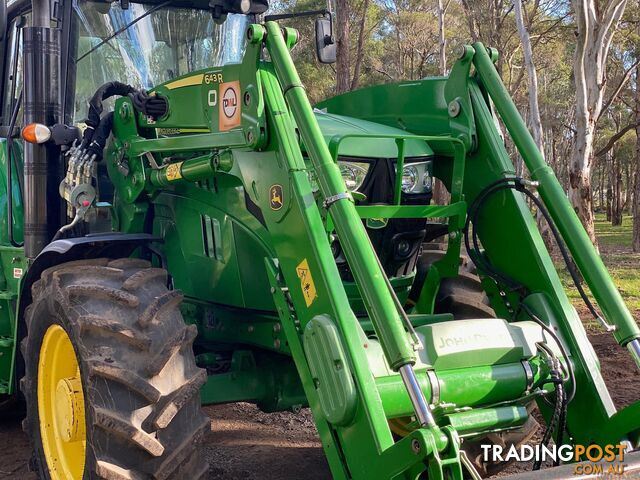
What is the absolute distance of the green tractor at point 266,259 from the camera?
2898 mm

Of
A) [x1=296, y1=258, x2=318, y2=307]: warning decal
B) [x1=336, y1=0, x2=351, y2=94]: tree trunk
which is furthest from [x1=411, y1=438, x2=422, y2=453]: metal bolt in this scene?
[x1=336, y1=0, x2=351, y2=94]: tree trunk

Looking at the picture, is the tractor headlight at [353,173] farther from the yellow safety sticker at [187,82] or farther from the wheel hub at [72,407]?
the wheel hub at [72,407]

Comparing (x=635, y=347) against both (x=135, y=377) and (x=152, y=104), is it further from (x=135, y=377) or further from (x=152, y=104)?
(x=152, y=104)

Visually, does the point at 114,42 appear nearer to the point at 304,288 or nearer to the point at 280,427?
the point at 304,288

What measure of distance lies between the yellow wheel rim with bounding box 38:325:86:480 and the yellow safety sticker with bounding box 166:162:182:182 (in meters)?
0.96

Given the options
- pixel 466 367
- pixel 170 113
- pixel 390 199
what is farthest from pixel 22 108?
Result: pixel 466 367

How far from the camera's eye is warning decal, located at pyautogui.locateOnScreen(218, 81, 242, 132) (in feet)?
11.4

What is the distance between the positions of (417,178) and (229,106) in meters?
1.05

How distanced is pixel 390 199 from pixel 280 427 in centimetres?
243

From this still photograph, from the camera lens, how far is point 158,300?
3279mm

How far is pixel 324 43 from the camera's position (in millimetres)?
4559

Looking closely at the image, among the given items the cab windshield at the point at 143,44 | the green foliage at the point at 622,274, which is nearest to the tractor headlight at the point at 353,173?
the cab windshield at the point at 143,44

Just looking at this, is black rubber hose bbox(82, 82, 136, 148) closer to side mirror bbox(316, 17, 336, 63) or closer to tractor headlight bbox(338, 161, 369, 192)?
side mirror bbox(316, 17, 336, 63)

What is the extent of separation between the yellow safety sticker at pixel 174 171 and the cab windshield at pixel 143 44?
99 centimetres
